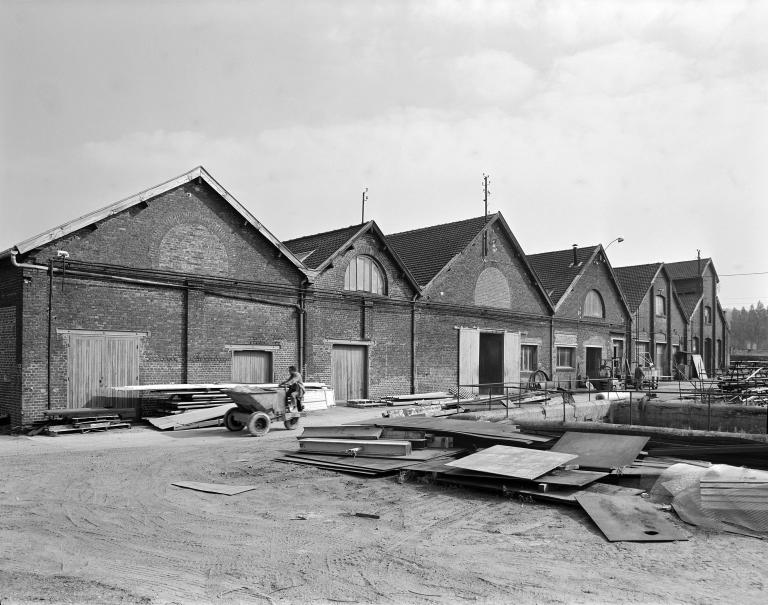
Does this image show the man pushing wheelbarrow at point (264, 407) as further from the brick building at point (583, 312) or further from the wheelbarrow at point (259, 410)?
the brick building at point (583, 312)

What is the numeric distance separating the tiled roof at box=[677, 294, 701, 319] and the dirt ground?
4181 cm

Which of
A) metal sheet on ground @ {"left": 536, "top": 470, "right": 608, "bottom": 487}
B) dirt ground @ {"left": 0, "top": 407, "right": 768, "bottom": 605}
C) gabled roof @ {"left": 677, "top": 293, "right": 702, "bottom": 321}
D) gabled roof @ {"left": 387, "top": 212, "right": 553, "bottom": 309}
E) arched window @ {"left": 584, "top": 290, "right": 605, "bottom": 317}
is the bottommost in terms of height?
dirt ground @ {"left": 0, "top": 407, "right": 768, "bottom": 605}

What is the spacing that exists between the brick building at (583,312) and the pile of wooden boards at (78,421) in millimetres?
21213

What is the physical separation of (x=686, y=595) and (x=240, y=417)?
11.5m

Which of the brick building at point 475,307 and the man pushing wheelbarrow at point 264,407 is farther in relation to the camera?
the brick building at point 475,307

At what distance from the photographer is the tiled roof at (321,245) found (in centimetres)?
2259

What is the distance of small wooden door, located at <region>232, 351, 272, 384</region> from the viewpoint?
19.5m

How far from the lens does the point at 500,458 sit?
393 inches

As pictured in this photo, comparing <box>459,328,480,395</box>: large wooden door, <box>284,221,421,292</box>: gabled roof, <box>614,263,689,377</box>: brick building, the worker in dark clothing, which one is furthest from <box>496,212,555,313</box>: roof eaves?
the worker in dark clothing

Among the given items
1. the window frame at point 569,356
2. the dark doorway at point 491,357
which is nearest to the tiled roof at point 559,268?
the window frame at point 569,356

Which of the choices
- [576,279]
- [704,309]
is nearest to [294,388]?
[576,279]

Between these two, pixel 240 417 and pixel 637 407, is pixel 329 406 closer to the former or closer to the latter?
pixel 240 417

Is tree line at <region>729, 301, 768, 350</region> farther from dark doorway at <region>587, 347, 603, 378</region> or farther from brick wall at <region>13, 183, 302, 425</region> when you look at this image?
brick wall at <region>13, 183, 302, 425</region>

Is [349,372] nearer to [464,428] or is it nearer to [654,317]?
[464,428]
